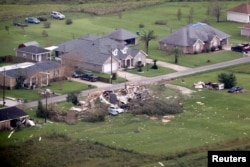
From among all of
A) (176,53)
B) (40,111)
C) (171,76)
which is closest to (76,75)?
(171,76)

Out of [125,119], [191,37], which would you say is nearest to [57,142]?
[125,119]

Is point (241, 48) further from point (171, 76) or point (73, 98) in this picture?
point (73, 98)

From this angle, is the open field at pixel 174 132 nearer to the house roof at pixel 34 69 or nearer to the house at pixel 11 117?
the house at pixel 11 117

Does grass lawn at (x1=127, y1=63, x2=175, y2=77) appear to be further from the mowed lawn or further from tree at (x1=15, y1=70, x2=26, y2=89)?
tree at (x1=15, y1=70, x2=26, y2=89)

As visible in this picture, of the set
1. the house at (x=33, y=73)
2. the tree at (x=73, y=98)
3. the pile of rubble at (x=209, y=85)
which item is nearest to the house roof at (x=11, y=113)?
the tree at (x=73, y=98)

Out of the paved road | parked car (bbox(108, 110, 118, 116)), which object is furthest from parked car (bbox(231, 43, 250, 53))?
parked car (bbox(108, 110, 118, 116))

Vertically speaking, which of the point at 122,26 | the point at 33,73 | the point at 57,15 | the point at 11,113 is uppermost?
the point at 11,113

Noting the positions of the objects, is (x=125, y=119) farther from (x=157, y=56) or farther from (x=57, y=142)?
(x=157, y=56)
